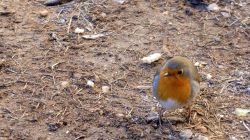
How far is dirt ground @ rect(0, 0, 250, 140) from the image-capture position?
3736 millimetres

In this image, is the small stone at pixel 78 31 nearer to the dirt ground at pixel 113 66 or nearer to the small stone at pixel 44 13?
the dirt ground at pixel 113 66

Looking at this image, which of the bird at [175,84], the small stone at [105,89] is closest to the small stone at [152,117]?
the bird at [175,84]

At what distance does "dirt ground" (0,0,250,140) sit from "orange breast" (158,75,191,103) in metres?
0.27

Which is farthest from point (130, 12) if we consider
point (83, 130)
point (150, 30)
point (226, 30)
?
point (83, 130)

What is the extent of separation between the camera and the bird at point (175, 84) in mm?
3514

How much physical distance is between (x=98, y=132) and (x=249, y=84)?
1300 millimetres

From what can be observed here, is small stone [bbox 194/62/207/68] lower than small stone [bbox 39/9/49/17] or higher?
lower

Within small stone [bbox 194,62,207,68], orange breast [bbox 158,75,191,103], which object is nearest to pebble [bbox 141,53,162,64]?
small stone [bbox 194,62,207,68]

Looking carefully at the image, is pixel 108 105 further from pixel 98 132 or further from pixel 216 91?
pixel 216 91

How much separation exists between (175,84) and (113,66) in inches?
35.3

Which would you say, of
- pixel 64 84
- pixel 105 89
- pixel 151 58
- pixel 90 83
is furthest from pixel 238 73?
pixel 64 84

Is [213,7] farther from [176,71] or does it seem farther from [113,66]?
[176,71]

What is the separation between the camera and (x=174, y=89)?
11.7 ft

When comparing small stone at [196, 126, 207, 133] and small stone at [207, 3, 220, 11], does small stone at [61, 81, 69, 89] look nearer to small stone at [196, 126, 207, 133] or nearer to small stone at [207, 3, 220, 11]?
small stone at [196, 126, 207, 133]
